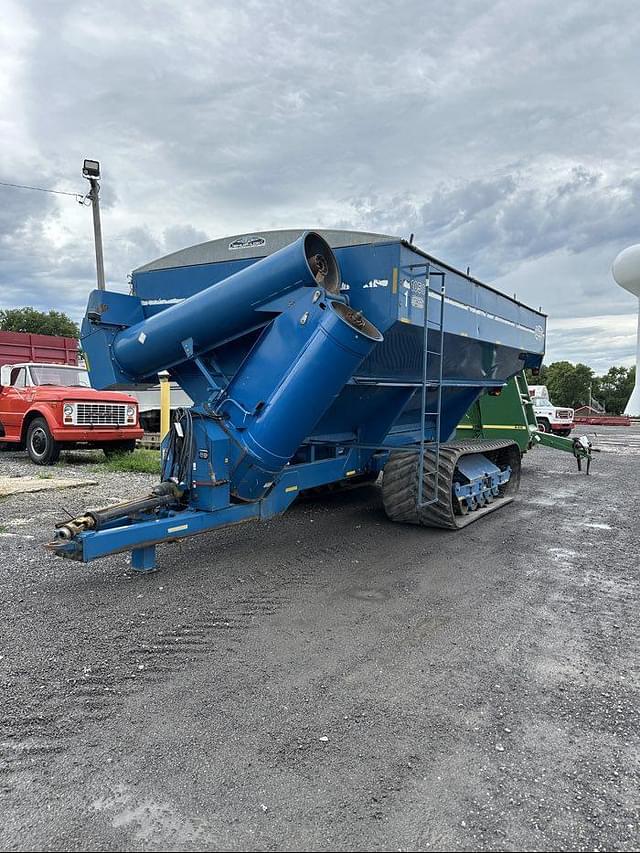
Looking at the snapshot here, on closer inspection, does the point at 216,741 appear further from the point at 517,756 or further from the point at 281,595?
the point at 281,595

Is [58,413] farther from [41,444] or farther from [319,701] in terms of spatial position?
[319,701]

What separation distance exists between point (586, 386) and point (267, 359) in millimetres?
74573

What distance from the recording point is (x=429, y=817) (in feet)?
7.71

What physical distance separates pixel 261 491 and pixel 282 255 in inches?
78.8

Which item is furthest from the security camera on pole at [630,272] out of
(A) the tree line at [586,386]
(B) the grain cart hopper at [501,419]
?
(B) the grain cart hopper at [501,419]

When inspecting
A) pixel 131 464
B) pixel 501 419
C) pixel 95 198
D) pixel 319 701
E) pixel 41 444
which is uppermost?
pixel 95 198

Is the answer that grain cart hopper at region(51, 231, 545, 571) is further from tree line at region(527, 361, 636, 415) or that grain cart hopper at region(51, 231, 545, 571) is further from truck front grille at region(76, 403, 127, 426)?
tree line at region(527, 361, 636, 415)

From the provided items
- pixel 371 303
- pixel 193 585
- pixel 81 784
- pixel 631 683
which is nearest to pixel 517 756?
pixel 631 683

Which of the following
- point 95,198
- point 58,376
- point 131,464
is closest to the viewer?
point 131,464

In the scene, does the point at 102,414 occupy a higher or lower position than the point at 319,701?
higher

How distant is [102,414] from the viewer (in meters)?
11.8

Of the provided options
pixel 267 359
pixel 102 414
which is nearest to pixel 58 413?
pixel 102 414

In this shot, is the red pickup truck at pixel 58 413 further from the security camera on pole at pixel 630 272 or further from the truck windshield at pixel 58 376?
the security camera on pole at pixel 630 272

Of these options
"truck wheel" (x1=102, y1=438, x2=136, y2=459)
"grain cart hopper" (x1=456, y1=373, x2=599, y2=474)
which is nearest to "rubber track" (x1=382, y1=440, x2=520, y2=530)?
"grain cart hopper" (x1=456, y1=373, x2=599, y2=474)
